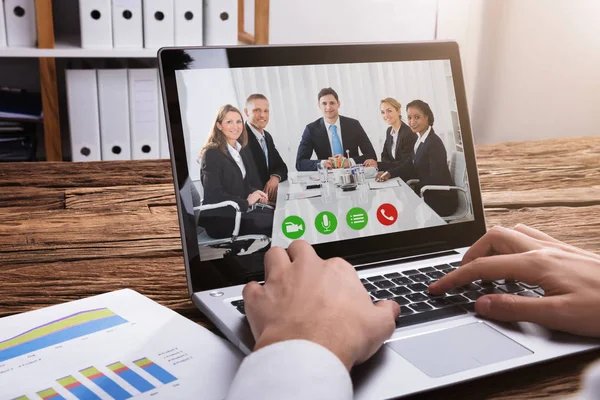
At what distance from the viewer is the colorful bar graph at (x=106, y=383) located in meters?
0.52

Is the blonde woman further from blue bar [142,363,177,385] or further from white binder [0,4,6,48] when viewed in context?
white binder [0,4,6,48]

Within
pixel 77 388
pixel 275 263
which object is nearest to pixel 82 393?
pixel 77 388

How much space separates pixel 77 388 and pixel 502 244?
0.49m

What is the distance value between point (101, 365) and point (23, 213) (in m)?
0.53

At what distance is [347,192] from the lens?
81 cm

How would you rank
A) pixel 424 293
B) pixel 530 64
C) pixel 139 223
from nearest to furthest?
pixel 424 293 < pixel 139 223 < pixel 530 64

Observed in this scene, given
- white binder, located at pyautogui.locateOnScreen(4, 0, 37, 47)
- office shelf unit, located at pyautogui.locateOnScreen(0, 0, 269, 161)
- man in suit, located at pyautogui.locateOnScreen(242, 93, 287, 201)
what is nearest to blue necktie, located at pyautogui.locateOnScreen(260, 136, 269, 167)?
man in suit, located at pyautogui.locateOnScreen(242, 93, 287, 201)

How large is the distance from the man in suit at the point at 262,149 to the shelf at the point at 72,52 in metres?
1.46

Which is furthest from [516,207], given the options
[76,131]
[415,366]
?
[76,131]

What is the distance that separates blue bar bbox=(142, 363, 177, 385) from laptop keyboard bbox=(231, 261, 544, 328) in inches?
4.7

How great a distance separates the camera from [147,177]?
122 cm

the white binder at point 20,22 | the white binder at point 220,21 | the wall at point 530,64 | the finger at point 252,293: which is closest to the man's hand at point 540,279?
the finger at point 252,293

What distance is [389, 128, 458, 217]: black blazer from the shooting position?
842 mm

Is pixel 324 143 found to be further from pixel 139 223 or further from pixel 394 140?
pixel 139 223
